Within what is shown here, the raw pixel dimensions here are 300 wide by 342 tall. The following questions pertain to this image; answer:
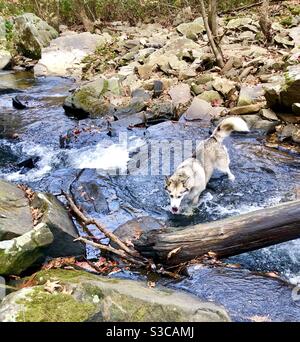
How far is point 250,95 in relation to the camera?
1149 centimetres

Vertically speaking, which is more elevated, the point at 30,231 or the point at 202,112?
the point at 30,231

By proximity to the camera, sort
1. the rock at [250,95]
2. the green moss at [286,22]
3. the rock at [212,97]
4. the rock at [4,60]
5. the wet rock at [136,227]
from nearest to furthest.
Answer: the wet rock at [136,227] < the rock at [250,95] < the rock at [212,97] < the green moss at [286,22] < the rock at [4,60]

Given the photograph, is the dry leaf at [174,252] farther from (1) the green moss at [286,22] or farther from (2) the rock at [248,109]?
(1) the green moss at [286,22]

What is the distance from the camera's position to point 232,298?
5121 mm

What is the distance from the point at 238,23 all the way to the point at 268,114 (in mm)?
8623

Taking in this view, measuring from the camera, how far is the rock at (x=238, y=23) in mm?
17469

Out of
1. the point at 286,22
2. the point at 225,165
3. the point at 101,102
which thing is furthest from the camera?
the point at 286,22

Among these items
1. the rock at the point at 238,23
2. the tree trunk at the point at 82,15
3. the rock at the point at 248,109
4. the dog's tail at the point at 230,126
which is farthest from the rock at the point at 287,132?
the tree trunk at the point at 82,15

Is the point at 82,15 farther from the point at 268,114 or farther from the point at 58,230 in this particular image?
the point at 58,230

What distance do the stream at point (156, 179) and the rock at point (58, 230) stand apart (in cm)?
97

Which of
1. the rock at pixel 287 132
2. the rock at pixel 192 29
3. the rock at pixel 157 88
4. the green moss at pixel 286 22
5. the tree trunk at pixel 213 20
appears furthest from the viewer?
the rock at pixel 192 29

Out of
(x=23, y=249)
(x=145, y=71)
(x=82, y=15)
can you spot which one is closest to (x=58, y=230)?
(x=23, y=249)
